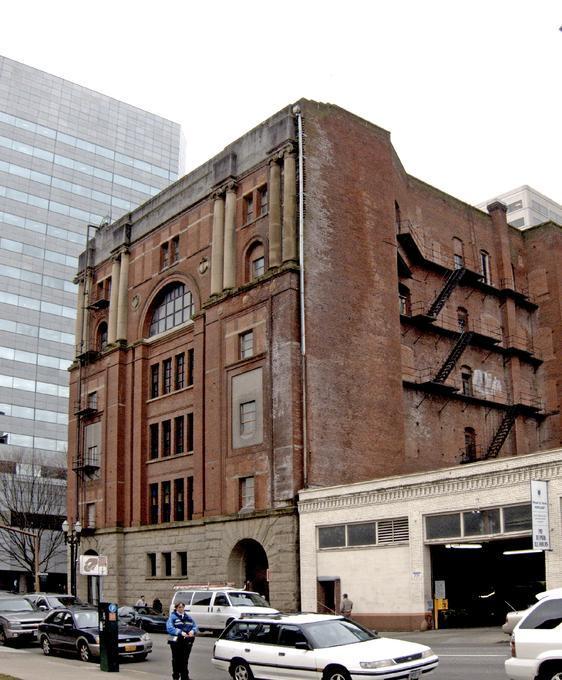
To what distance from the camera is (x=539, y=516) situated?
30281 millimetres

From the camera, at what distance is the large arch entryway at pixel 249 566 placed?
145ft

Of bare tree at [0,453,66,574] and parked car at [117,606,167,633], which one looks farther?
bare tree at [0,453,66,574]

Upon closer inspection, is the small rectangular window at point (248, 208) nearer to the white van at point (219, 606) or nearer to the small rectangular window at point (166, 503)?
the small rectangular window at point (166, 503)

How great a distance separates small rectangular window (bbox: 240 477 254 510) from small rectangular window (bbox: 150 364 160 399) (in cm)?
1187

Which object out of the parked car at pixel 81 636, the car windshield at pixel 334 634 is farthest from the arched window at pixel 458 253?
the car windshield at pixel 334 634

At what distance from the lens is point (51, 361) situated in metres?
108

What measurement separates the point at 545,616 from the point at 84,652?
1557 cm

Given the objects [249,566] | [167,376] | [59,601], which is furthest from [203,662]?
[167,376]

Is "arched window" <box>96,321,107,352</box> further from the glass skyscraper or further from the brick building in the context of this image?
the glass skyscraper

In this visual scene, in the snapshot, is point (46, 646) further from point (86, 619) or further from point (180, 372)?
point (180, 372)

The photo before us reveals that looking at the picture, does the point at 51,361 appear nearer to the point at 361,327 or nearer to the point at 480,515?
the point at 361,327

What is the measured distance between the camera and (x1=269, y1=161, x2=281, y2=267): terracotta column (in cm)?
4494

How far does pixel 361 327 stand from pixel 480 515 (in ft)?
47.8

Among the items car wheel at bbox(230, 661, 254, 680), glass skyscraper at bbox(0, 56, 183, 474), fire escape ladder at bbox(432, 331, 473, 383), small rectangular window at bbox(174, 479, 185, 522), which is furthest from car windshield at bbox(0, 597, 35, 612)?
glass skyscraper at bbox(0, 56, 183, 474)
